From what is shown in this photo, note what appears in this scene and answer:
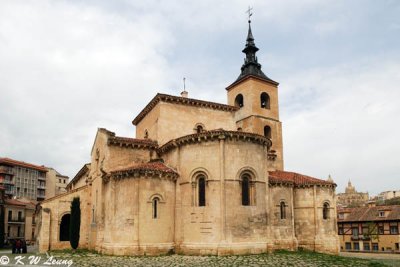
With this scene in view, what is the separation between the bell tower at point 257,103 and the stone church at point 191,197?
6606mm

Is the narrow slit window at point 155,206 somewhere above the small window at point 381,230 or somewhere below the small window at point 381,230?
above

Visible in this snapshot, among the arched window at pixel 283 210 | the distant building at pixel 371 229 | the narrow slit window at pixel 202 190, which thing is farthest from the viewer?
the distant building at pixel 371 229

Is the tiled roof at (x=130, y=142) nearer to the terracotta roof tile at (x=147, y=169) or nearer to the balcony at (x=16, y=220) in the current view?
the terracotta roof tile at (x=147, y=169)

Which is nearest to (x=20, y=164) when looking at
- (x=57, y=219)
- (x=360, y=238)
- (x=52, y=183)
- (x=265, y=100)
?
(x=52, y=183)

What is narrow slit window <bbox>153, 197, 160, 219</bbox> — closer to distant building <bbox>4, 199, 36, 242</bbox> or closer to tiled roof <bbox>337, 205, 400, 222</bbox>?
tiled roof <bbox>337, 205, 400, 222</bbox>

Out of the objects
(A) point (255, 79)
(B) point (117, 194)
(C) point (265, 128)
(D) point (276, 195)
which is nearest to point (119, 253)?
(B) point (117, 194)

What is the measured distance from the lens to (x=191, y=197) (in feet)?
75.6

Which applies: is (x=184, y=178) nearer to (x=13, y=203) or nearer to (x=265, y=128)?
(x=265, y=128)

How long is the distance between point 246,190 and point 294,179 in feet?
21.4

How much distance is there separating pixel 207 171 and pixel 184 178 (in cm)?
171

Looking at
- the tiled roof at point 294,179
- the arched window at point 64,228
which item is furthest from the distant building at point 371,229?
the arched window at point 64,228

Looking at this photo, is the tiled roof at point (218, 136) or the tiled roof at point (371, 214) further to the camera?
the tiled roof at point (371, 214)

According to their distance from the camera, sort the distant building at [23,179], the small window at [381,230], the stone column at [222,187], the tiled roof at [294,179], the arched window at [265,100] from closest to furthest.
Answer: the stone column at [222,187], the tiled roof at [294,179], the arched window at [265,100], the small window at [381,230], the distant building at [23,179]

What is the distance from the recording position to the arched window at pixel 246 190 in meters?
23.0
